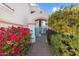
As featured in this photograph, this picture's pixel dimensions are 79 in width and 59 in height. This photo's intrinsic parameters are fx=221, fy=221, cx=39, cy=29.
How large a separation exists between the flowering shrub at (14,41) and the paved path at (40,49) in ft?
0.29

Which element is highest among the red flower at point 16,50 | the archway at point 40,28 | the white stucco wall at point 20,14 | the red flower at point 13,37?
the white stucco wall at point 20,14

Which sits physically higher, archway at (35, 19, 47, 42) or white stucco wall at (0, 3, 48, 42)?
A: white stucco wall at (0, 3, 48, 42)

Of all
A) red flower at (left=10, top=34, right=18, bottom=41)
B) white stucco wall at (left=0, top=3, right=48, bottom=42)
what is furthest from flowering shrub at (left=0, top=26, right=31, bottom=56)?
white stucco wall at (left=0, top=3, right=48, bottom=42)

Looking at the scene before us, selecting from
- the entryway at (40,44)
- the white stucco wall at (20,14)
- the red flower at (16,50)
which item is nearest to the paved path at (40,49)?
the entryway at (40,44)

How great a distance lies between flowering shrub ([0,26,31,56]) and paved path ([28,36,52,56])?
0.29ft

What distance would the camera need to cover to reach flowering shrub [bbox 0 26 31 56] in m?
3.09

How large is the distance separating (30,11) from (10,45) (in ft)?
1.84

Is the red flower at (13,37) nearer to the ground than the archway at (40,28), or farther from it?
nearer to the ground

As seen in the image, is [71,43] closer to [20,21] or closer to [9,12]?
[20,21]

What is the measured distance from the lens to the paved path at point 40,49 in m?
3.18

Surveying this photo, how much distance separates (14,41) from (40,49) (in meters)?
0.39

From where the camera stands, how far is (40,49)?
3197 mm

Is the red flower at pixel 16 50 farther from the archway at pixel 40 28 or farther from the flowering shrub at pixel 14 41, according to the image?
the archway at pixel 40 28

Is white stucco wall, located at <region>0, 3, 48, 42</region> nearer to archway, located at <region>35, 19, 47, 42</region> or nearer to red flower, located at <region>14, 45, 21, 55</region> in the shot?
archway, located at <region>35, 19, 47, 42</region>
